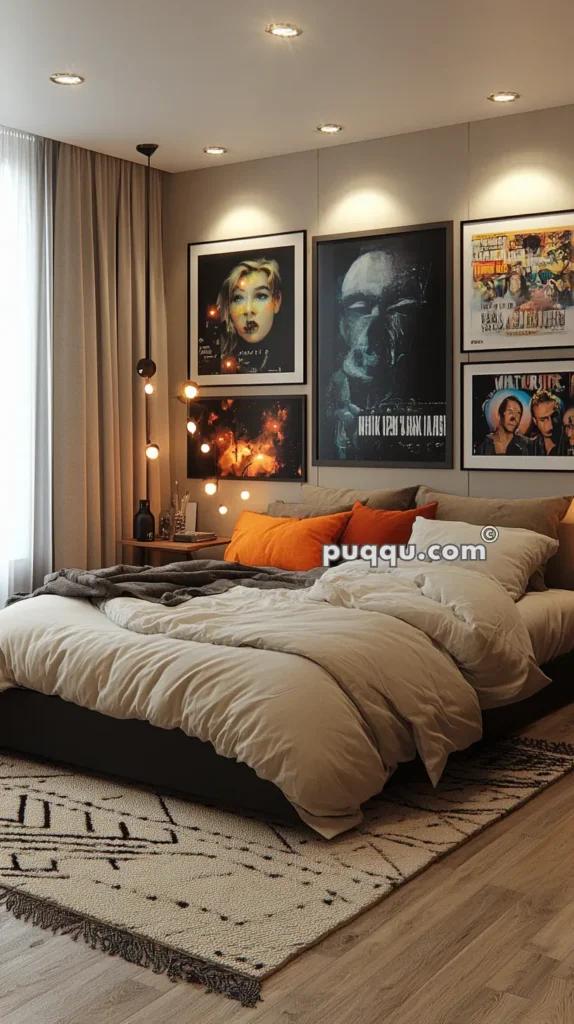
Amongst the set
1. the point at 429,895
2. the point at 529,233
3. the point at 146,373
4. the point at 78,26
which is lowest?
the point at 429,895

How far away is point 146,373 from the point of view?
5.96 metres

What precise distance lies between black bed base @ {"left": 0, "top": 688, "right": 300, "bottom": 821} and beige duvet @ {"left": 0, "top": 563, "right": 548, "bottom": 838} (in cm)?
6

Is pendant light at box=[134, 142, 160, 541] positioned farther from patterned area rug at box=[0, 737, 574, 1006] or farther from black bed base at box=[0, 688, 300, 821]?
patterned area rug at box=[0, 737, 574, 1006]

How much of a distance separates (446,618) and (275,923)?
4.73 ft

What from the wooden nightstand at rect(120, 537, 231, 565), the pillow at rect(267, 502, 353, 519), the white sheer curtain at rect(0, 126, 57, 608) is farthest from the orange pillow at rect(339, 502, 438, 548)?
the white sheer curtain at rect(0, 126, 57, 608)

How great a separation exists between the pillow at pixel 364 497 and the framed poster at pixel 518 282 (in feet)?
2.59

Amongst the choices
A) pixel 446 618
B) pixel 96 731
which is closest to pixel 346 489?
pixel 446 618

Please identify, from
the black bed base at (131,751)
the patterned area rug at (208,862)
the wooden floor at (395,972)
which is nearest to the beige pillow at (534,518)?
the patterned area rug at (208,862)

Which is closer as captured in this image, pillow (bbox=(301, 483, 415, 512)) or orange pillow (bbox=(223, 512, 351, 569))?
orange pillow (bbox=(223, 512, 351, 569))

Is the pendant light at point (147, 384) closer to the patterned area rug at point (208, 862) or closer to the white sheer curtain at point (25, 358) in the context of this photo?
the white sheer curtain at point (25, 358)

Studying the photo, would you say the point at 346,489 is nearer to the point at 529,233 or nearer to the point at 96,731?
the point at 529,233

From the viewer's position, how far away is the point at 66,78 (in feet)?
14.8

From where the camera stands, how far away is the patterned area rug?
2.49m

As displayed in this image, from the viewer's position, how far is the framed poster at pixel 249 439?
5.94 metres
